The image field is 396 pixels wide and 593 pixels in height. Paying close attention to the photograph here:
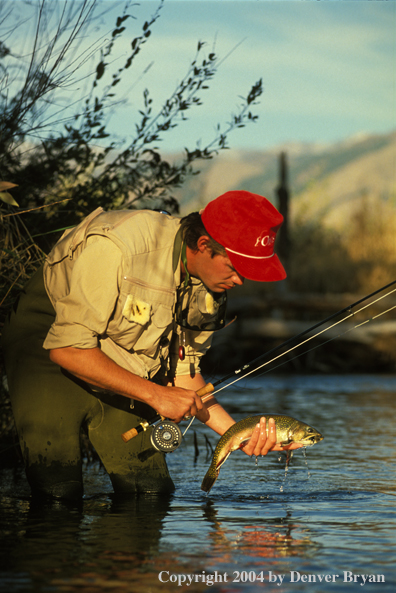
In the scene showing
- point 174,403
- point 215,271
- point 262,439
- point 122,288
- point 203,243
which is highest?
point 203,243

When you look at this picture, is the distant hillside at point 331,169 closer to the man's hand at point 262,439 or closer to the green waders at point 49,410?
the green waders at point 49,410

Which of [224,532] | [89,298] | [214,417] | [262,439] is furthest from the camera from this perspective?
[214,417]

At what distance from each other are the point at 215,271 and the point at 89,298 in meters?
0.56

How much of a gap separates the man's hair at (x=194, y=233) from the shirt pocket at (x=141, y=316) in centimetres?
24

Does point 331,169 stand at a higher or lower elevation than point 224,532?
higher

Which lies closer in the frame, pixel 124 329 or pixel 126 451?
pixel 124 329

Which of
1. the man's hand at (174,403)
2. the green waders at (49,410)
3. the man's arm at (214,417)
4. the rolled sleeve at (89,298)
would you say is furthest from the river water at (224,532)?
the rolled sleeve at (89,298)

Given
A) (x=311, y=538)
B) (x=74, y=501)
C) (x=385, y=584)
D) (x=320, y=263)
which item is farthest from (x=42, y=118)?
(x=320, y=263)

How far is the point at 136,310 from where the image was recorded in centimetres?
386

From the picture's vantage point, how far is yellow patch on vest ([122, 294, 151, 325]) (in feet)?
12.6

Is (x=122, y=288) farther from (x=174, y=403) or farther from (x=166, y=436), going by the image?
(x=166, y=436)

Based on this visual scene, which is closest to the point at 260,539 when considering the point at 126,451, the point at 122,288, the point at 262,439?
the point at 262,439

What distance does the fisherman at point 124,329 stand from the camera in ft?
12.3

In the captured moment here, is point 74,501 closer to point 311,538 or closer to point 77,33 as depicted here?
point 311,538
